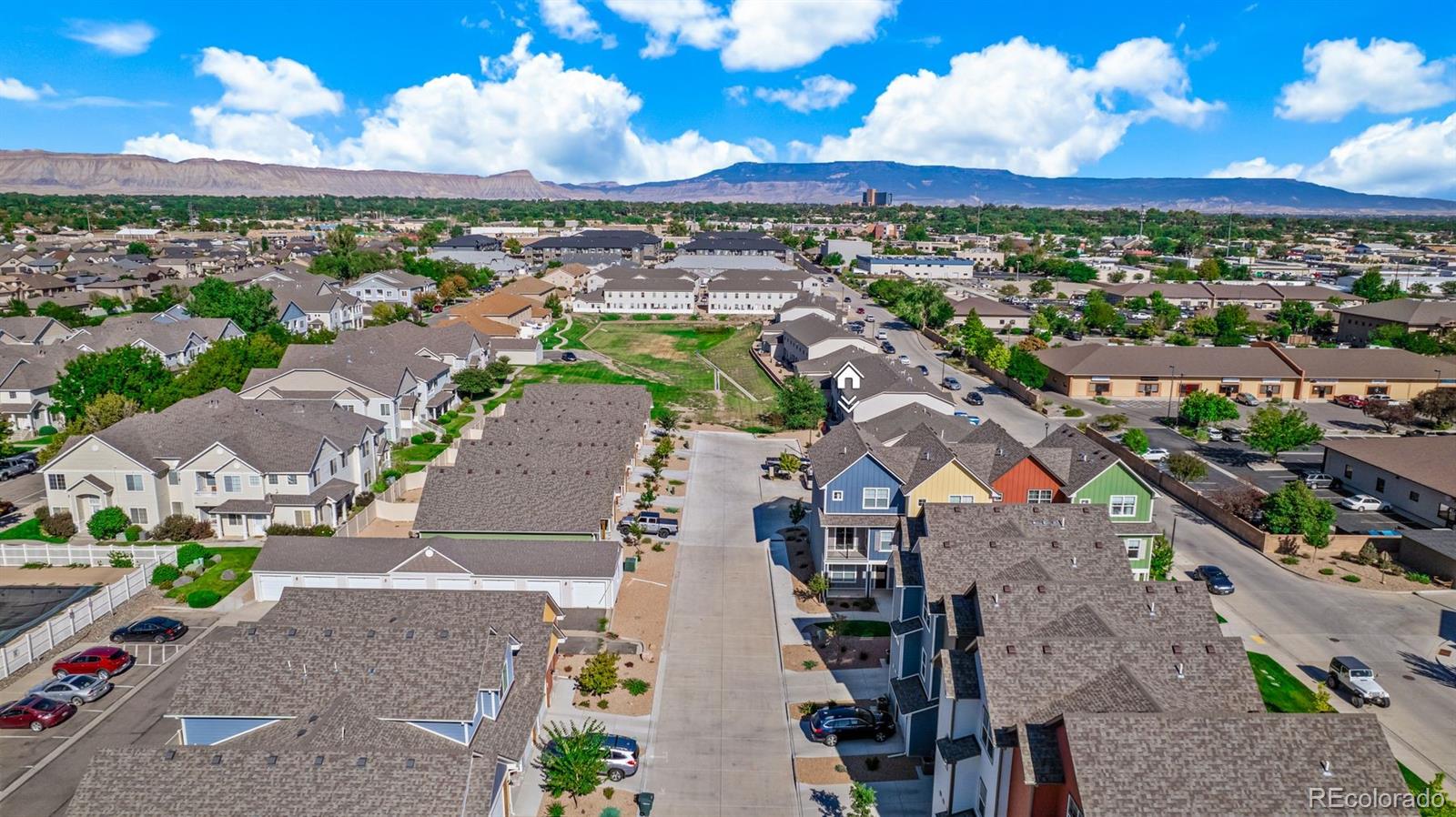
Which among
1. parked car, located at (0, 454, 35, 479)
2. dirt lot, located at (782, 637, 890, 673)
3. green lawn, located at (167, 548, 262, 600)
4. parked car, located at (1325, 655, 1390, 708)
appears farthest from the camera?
parked car, located at (0, 454, 35, 479)

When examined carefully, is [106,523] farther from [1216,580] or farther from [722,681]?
[1216,580]

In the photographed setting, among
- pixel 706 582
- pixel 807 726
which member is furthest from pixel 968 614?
pixel 706 582

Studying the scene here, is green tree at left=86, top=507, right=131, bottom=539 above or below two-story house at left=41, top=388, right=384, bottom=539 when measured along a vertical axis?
below

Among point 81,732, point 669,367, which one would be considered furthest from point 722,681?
point 669,367

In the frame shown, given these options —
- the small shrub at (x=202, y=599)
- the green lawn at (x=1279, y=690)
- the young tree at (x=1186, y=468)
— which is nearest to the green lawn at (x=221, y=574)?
the small shrub at (x=202, y=599)

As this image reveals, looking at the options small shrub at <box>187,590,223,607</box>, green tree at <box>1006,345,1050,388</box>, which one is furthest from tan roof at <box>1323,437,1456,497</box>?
small shrub at <box>187,590,223,607</box>

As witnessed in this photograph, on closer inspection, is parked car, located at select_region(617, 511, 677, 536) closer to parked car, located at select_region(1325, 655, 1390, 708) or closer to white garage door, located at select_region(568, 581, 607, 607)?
white garage door, located at select_region(568, 581, 607, 607)
